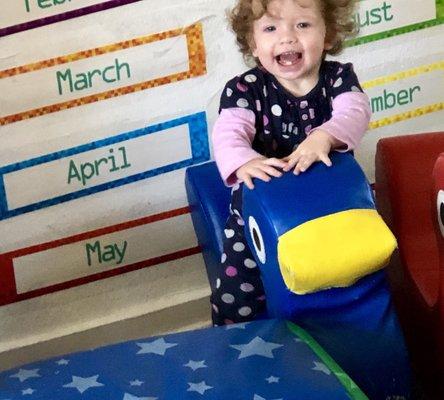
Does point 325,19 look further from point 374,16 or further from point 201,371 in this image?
point 201,371

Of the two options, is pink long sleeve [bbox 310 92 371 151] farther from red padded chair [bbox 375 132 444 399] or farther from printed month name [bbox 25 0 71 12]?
printed month name [bbox 25 0 71 12]

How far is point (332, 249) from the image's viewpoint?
99 cm

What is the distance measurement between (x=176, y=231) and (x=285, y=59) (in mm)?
505

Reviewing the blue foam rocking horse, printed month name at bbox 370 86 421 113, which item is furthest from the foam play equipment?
printed month name at bbox 370 86 421 113

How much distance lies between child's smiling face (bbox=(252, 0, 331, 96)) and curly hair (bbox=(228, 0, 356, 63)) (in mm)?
15

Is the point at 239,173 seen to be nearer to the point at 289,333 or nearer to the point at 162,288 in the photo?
the point at 289,333

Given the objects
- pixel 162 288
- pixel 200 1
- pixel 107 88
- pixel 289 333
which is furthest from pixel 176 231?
pixel 289 333

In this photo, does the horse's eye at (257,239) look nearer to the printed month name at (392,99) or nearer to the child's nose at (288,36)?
the child's nose at (288,36)

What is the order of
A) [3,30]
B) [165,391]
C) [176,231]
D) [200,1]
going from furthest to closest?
[176,231] < [200,1] < [3,30] < [165,391]

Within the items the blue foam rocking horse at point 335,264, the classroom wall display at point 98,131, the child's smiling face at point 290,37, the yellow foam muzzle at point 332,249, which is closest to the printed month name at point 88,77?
the classroom wall display at point 98,131

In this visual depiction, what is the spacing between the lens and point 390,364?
1057 mm

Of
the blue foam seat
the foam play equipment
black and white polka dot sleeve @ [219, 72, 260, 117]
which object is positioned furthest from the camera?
the blue foam seat

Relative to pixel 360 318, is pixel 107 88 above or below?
above

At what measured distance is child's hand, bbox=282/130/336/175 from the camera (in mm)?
1053
